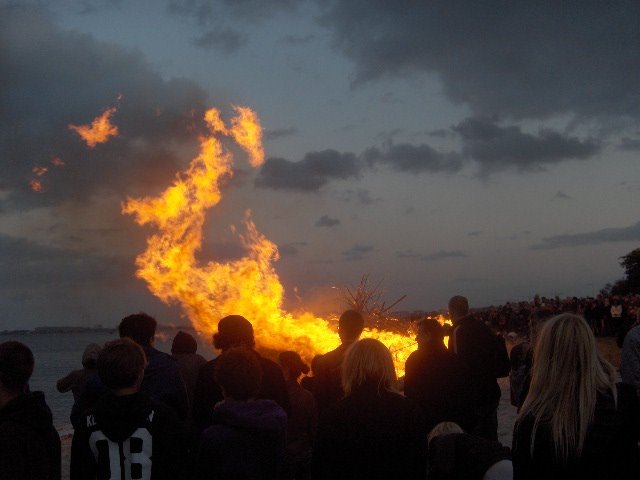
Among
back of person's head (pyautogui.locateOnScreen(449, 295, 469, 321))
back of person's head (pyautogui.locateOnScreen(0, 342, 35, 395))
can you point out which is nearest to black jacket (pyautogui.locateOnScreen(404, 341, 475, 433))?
back of person's head (pyautogui.locateOnScreen(449, 295, 469, 321))

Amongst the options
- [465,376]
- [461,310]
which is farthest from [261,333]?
[465,376]

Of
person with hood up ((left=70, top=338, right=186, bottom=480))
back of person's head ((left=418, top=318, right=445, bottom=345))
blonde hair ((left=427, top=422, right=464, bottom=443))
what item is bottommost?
blonde hair ((left=427, top=422, right=464, bottom=443))

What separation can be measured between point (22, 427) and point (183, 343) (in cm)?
343

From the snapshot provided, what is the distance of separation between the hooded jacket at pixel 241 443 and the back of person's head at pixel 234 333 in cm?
99

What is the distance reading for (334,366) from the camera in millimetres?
6035

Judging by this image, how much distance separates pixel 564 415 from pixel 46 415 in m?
2.72

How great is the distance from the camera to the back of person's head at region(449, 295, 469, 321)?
7457mm

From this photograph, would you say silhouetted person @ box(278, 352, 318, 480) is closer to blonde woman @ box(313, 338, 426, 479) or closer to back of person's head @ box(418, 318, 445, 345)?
back of person's head @ box(418, 318, 445, 345)

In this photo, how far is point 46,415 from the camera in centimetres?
384

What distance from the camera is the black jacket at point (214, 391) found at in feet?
16.5

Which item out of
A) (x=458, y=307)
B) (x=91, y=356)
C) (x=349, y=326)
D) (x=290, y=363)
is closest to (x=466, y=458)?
(x=349, y=326)

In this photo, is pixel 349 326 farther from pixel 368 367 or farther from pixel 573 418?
pixel 573 418

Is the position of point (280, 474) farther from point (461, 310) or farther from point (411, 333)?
point (411, 333)

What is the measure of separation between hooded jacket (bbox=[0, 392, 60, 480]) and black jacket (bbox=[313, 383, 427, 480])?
4.85ft
